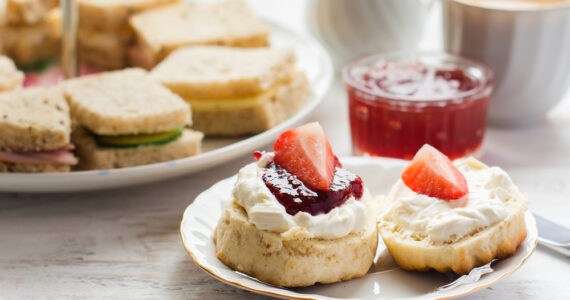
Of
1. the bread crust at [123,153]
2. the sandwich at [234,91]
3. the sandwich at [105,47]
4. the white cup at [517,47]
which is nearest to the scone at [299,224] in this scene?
the bread crust at [123,153]

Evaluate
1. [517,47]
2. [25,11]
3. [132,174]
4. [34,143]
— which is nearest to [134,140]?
[132,174]

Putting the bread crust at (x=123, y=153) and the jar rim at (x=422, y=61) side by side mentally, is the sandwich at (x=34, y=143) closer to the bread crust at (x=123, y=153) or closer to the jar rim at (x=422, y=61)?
the bread crust at (x=123, y=153)

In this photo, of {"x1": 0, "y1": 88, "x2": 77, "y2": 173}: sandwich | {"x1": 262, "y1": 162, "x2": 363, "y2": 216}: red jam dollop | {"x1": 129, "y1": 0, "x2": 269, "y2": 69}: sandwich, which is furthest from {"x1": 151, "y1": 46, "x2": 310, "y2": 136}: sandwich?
{"x1": 262, "y1": 162, "x2": 363, "y2": 216}: red jam dollop

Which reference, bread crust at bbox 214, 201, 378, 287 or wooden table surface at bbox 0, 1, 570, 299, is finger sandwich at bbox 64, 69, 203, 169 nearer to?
wooden table surface at bbox 0, 1, 570, 299

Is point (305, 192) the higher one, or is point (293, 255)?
point (305, 192)

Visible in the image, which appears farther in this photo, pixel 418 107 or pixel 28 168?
pixel 418 107

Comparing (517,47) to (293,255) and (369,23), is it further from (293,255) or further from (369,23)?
(293,255)

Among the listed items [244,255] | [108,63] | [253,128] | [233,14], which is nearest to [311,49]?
[233,14]
